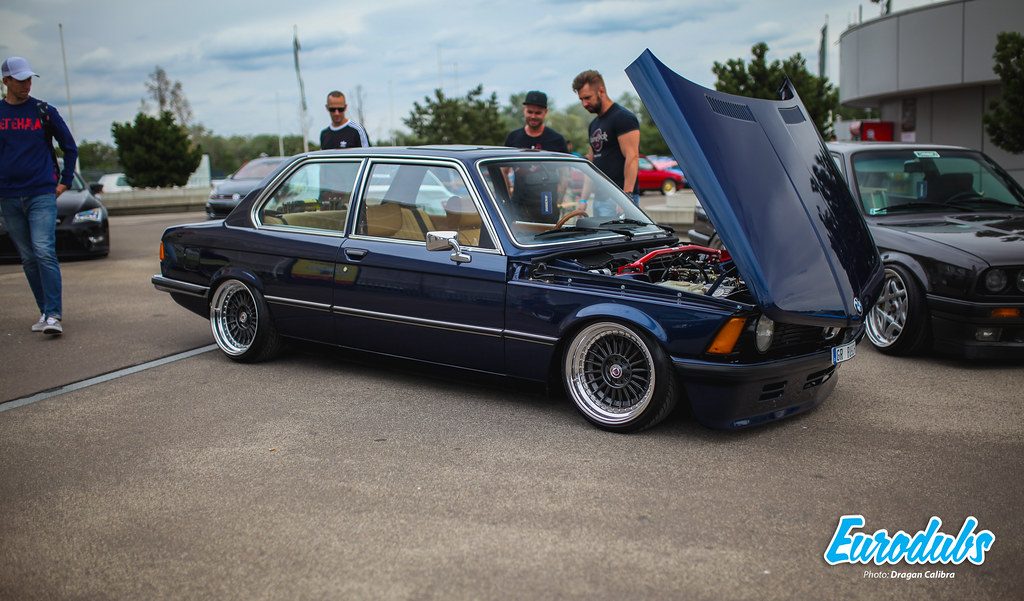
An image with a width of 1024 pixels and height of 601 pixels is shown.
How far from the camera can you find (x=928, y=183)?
22.9 feet

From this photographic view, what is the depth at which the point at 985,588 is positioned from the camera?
2.92 m

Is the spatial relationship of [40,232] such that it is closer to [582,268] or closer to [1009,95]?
[582,268]

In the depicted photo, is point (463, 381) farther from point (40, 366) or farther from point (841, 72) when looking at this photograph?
point (841, 72)

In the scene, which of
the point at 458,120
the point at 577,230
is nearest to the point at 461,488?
the point at 577,230

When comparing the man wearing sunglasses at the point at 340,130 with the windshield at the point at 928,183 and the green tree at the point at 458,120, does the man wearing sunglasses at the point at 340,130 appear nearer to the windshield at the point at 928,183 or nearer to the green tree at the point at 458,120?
the windshield at the point at 928,183

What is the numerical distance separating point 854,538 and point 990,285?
315cm

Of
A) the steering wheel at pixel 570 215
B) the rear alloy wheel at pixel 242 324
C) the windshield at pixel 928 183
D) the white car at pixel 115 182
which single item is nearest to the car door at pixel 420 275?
the steering wheel at pixel 570 215

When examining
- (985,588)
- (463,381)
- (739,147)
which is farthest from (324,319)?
(985,588)

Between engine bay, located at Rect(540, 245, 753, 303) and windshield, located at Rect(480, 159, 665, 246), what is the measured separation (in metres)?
0.18

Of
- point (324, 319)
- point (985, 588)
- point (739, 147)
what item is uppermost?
point (739, 147)

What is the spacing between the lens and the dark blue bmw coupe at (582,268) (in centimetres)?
425

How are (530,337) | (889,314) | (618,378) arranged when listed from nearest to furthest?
(618,378) → (530,337) → (889,314)

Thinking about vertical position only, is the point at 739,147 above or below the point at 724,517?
above

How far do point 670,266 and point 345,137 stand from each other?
5158 mm
